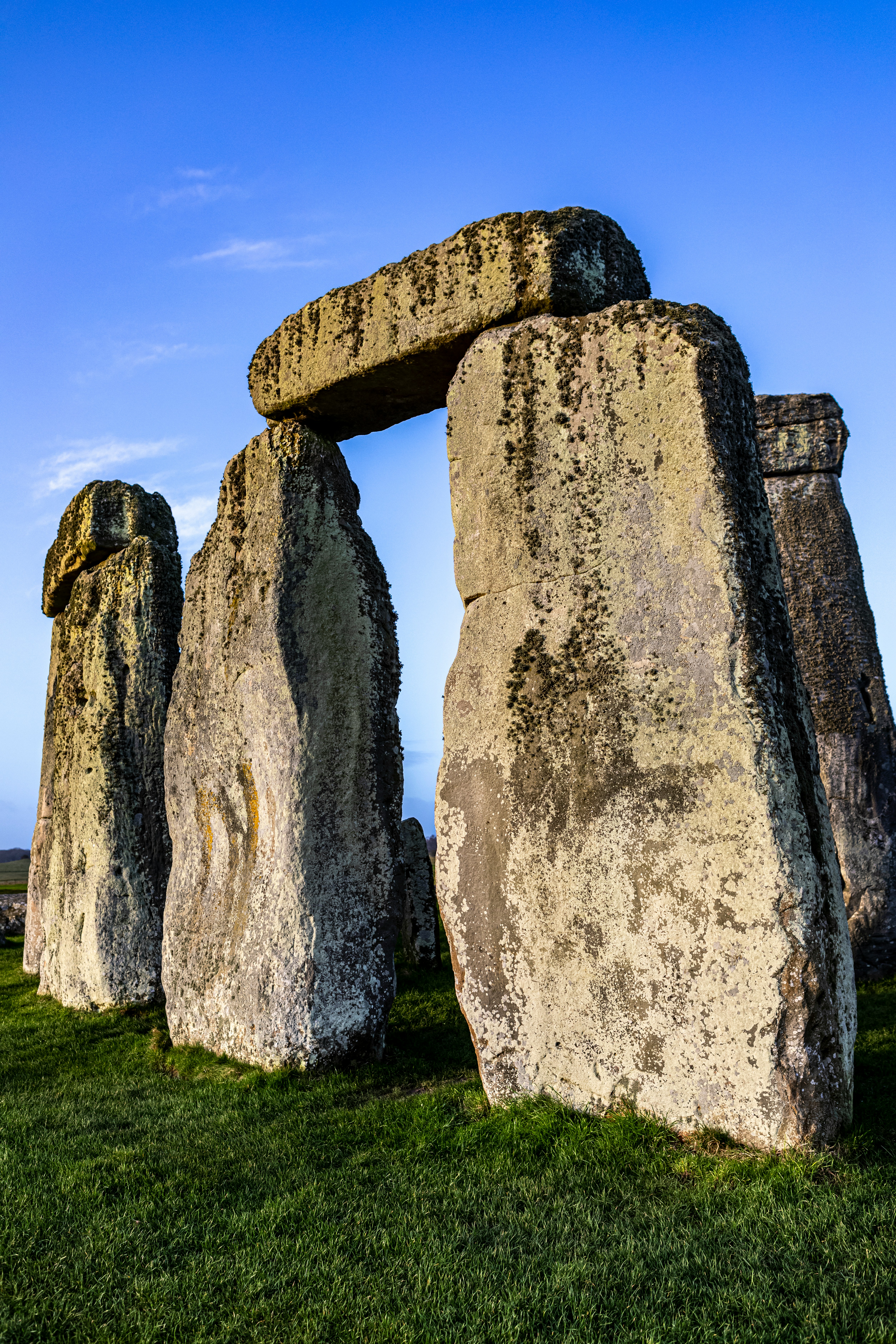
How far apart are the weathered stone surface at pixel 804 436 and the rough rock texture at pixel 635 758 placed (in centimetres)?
578

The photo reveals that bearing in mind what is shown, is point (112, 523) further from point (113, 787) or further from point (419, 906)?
point (419, 906)

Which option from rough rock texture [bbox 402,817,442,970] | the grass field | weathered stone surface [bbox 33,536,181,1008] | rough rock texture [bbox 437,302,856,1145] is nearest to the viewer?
rough rock texture [bbox 437,302,856,1145]

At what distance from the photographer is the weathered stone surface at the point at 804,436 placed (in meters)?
10.6

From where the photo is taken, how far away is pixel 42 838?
12688mm

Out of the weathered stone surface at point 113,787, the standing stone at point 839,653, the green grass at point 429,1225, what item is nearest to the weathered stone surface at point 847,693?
the standing stone at point 839,653

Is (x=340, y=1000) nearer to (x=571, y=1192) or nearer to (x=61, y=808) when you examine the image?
(x=571, y=1192)

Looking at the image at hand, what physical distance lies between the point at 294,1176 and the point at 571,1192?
4.28 feet

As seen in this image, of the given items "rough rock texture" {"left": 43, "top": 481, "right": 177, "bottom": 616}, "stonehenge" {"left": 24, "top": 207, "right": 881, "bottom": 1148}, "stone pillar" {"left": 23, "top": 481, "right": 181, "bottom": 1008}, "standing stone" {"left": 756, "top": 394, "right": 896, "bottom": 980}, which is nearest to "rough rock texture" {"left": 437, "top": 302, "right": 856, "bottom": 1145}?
"stonehenge" {"left": 24, "top": 207, "right": 881, "bottom": 1148}

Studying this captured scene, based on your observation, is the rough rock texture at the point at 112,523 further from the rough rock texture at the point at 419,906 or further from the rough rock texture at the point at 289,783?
the rough rock texture at the point at 419,906

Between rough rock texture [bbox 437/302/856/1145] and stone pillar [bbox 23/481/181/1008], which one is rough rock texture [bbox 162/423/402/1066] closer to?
rough rock texture [bbox 437/302/856/1145]

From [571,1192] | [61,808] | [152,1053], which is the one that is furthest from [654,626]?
[61,808]

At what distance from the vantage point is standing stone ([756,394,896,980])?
984 centimetres

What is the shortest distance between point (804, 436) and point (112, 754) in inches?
316

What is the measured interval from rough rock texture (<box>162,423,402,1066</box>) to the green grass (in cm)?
82
